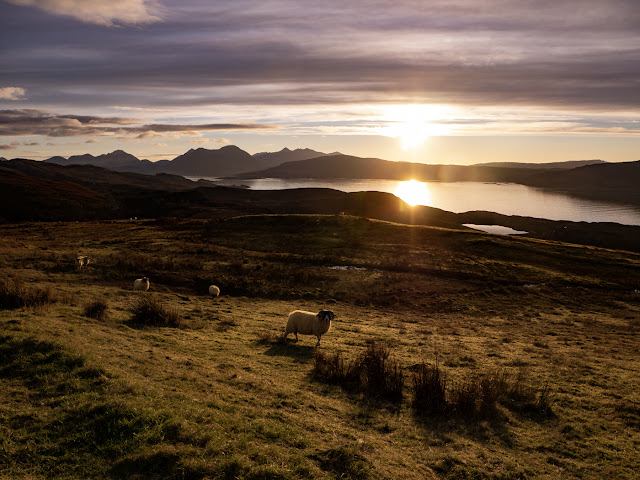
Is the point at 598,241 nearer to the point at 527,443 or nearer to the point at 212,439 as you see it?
the point at 527,443

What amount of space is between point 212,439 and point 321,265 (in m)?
33.6

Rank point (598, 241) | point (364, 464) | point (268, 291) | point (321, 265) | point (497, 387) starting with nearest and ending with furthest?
point (364, 464) → point (497, 387) → point (268, 291) → point (321, 265) → point (598, 241)

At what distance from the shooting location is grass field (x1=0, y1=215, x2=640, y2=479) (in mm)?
8516

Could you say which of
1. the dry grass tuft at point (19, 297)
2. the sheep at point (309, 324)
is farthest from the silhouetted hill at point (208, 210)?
the dry grass tuft at point (19, 297)

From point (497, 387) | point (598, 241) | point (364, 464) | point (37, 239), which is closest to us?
point (364, 464)

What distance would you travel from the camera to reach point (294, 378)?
13.8 meters

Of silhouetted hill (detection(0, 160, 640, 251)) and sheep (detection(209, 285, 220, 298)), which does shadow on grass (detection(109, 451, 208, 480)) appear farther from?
silhouetted hill (detection(0, 160, 640, 251))

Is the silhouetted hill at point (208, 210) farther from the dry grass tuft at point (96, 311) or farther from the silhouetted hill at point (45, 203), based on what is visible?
the dry grass tuft at point (96, 311)

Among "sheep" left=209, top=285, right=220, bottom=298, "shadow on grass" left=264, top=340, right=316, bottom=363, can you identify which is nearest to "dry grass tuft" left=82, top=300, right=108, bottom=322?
"shadow on grass" left=264, top=340, right=316, bottom=363

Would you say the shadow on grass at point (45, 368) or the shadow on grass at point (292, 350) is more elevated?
the shadow on grass at point (45, 368)

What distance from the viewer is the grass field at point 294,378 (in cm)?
852

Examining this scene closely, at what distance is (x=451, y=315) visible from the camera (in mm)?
29156

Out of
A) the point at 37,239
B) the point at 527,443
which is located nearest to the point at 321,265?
the point at 527,443

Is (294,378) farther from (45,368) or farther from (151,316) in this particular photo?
(151,316)
